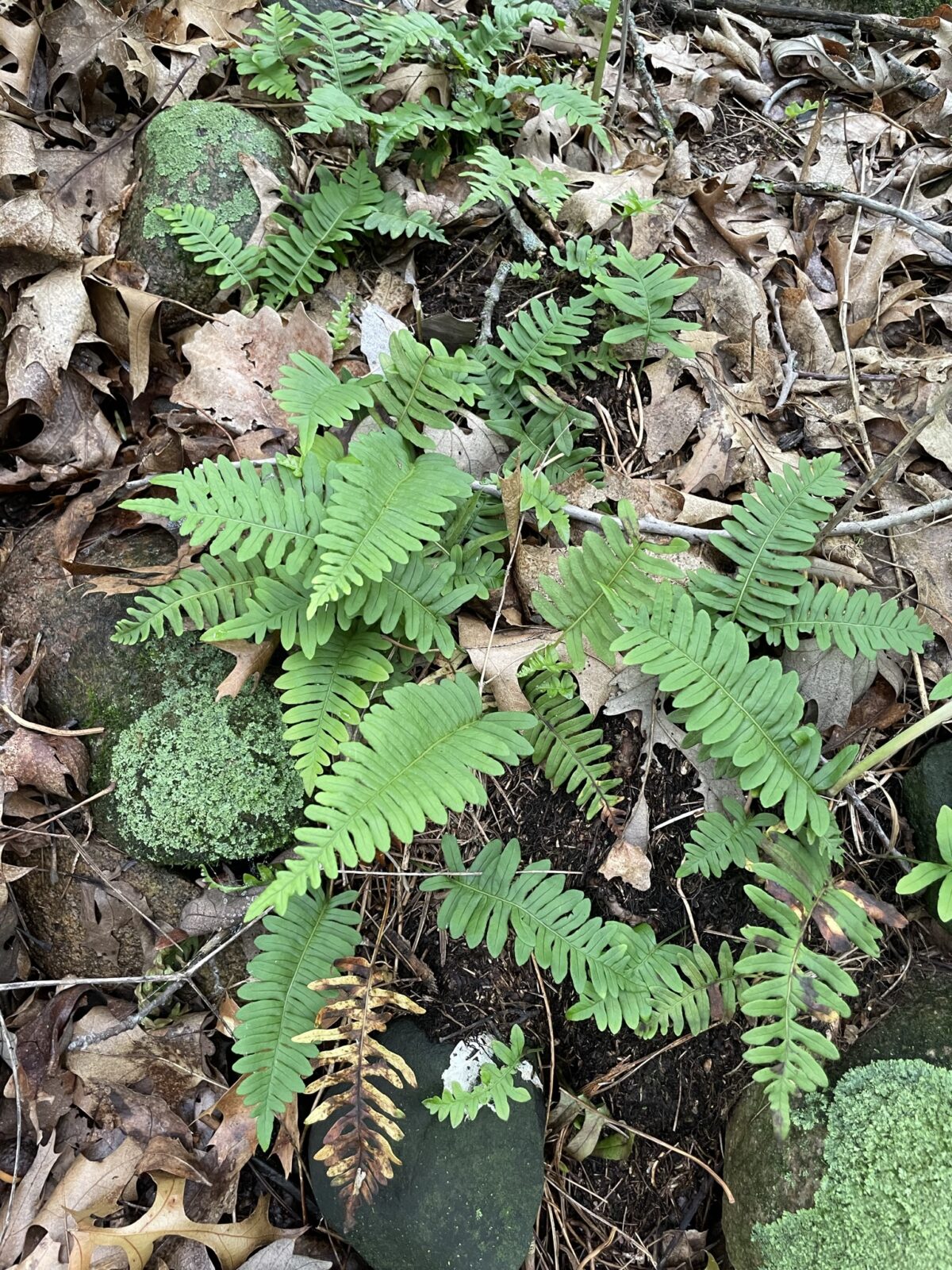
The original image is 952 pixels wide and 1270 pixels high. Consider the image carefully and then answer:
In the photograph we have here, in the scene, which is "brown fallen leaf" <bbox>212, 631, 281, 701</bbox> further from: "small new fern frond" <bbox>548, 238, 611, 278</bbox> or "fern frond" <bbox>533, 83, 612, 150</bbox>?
"fern frond" <bbox>533, 83, 612, 150</bbox>

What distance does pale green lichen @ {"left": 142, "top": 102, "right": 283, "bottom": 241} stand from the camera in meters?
3.11

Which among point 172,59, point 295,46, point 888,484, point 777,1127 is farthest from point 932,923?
point 172,59

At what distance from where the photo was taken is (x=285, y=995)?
2289mm

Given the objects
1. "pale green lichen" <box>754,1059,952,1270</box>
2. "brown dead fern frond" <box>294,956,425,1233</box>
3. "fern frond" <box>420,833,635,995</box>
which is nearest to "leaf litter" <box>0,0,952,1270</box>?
"fern frond" <box>420,833,635,995</box>

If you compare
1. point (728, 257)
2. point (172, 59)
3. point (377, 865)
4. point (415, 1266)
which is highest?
point (172, 59)

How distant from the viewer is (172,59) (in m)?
3.41

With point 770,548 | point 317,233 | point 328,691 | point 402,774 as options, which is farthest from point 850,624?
point 317,233

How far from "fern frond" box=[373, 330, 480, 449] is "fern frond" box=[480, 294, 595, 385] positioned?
328 millimetres

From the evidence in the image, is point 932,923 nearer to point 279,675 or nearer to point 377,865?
point 377,865

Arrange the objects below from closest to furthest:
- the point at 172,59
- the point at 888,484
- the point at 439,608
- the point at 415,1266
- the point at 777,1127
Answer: the point at 777,1127 < the point at 415,1266 < the point at 439,608 < the point at 888,484 < the point at 172,59

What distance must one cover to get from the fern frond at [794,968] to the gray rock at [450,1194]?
29.9 inches

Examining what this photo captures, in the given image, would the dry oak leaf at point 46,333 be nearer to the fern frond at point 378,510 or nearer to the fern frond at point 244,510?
the fern frond at point 244,510

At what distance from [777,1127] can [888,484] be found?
2.09 m

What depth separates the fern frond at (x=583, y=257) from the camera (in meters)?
2.95
